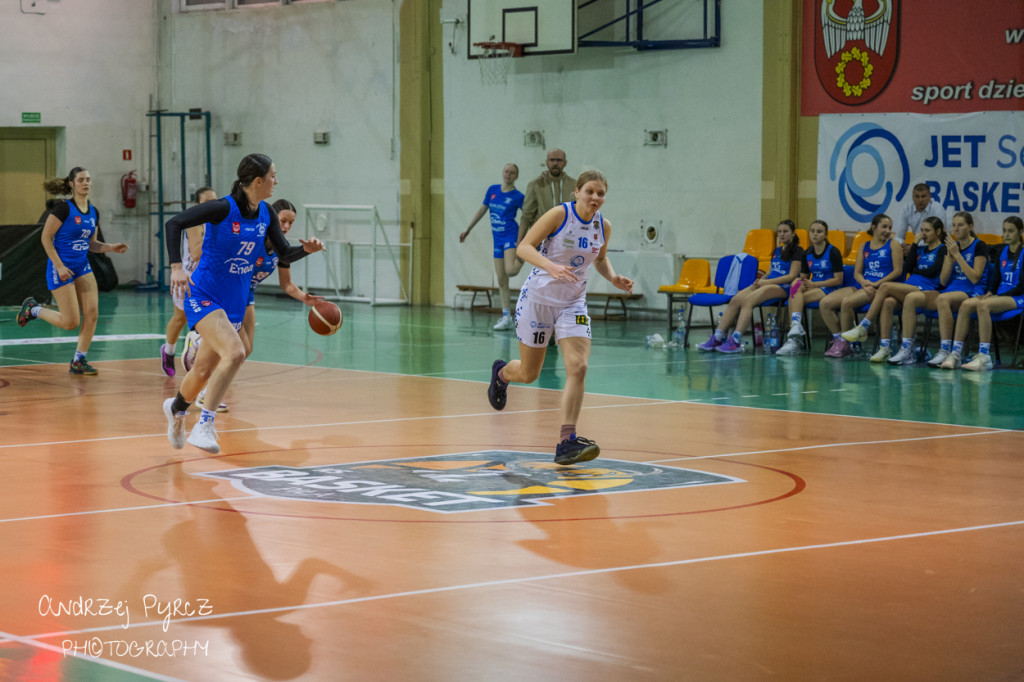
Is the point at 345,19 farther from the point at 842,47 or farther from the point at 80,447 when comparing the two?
the point at 80,447

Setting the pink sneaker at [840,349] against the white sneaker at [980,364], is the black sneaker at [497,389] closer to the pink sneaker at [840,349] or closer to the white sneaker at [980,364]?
the white sneaker at [980,364]

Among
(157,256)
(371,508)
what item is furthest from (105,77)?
(371,508)

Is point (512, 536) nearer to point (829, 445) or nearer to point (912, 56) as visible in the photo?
point (829, 445)

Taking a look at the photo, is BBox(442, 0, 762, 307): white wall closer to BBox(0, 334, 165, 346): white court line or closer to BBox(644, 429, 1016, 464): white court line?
BBox(0, 334, 165, 346): white court line

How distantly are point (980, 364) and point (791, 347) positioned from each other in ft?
7.82

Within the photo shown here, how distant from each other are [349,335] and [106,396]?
6.39m

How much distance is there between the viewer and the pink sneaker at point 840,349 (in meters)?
16.0

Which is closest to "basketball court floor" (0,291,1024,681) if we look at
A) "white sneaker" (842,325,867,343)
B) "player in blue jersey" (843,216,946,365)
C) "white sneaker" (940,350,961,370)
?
"white sneaker" (940,350,961,370)

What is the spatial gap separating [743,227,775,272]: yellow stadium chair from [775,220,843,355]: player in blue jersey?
65.3 inches

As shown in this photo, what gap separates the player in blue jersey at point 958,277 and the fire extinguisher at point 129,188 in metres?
17.1

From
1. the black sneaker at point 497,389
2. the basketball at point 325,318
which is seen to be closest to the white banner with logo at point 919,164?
the black sneaker at point 497,389

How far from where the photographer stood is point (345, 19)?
24.8m

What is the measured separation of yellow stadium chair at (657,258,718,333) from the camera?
17.7 meters

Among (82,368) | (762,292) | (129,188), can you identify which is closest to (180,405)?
(82,368)
